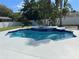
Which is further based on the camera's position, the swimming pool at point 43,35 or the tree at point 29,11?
the tree at point 29,11

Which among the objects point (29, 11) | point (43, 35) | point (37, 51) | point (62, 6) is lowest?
point (43, 35)

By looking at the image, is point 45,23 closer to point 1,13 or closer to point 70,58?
point 70,58

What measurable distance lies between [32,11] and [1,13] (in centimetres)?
2306

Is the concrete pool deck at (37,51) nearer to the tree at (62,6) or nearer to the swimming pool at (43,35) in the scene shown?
the swimming pool at (43,35)

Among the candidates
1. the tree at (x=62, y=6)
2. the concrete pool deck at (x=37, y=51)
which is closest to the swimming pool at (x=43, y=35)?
the concrete pool deck at (x=37, y=51)

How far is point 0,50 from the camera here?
25.2 ft

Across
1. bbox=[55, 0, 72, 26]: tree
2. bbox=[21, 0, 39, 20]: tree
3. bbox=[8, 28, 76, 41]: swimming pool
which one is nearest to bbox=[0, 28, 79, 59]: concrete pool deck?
bbox=[8, 28, 76, 41]: swimming pool

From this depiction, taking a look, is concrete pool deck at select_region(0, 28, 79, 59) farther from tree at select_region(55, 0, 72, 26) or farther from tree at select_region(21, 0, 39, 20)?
tree at select_region(21, 0, 39, 20)

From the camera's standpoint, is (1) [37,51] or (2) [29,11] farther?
(2) [29,11]

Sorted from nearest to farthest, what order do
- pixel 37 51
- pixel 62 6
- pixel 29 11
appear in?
pixel 37 51
pixel 62 6
pixel 29 11

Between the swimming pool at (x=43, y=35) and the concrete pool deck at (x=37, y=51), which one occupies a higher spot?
the concrete pool deck at (x=37, y=51)

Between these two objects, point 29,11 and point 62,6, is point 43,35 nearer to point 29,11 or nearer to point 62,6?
point 62,6

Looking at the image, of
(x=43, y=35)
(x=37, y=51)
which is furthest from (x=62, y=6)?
(x=37, y=51)

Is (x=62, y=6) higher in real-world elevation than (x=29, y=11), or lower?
higher
